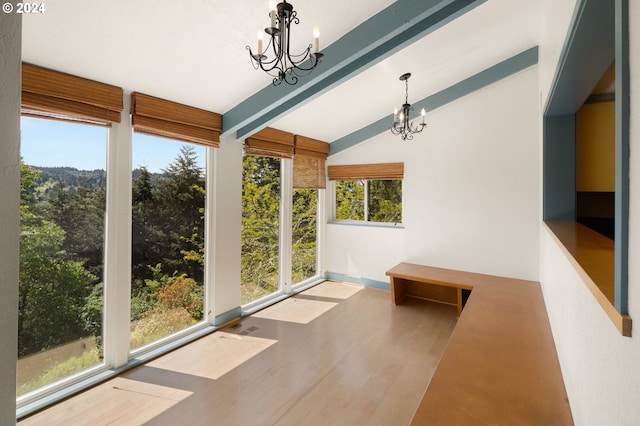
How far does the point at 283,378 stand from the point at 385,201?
10.2 feet

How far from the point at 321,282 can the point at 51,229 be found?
3669 millimetres

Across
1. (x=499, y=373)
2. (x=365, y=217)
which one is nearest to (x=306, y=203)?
(x=365, y=217)

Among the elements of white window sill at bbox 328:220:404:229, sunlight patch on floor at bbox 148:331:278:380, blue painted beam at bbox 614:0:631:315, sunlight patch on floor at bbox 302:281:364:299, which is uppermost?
blue painted beam at bbox 614:0:631:315

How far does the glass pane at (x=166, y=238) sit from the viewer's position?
8.75ft

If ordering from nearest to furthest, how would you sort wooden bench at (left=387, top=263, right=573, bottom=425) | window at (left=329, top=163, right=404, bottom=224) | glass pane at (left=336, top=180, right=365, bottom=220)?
1. wooden bench at (left=387, top=263, right=573, bottom=425)
2. window at (left=329, top=163, right=404, bottom=224)
3. glass pane at (left=336, top=180, right=365, bottom=220)

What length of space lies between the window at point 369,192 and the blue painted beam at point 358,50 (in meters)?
2.07

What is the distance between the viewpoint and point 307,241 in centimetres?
497

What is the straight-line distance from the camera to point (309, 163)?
474 centimetres

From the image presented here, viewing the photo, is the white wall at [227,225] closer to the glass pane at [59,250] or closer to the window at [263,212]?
the window at [263,212]

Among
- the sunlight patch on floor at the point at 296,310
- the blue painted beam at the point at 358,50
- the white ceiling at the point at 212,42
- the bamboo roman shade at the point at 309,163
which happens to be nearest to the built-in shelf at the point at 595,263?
the blue painted beam at the point at 358,50

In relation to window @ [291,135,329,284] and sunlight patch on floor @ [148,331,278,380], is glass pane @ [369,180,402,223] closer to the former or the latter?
window @ [291,135,329,284]

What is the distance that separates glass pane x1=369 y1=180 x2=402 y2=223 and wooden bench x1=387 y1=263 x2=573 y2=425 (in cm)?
219

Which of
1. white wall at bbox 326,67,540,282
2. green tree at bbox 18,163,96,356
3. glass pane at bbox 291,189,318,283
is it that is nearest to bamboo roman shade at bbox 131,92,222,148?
green tree at bbox 18,163,96,356

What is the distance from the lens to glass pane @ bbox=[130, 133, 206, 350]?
2.67 m
